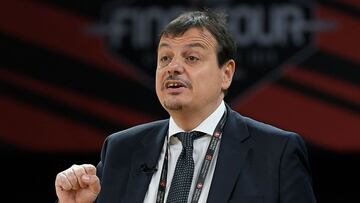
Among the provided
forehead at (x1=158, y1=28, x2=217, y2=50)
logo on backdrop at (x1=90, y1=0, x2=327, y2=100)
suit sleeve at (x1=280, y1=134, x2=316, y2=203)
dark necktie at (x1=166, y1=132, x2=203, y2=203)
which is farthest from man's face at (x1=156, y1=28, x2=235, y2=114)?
logo on backdrop at (x1=90, y1=0, x2=327, y2=100)

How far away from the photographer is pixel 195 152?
289 centimetres

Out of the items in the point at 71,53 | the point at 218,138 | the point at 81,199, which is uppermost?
the point at 71,53

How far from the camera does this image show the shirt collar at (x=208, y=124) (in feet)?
9.64

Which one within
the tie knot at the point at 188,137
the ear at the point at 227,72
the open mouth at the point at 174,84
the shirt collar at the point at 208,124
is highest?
the ear at the point at 227,72

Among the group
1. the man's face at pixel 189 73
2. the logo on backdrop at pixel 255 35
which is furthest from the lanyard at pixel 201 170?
the logo on backdrop at pixel 255 35

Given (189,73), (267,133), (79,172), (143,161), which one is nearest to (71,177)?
(79,172)

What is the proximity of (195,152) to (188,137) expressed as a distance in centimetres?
6

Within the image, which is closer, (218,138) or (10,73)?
(218,138)

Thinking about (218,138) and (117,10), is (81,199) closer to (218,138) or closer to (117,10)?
(218,138)

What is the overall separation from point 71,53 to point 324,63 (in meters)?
1.49

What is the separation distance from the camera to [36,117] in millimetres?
5066

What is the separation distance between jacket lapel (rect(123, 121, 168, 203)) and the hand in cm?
12

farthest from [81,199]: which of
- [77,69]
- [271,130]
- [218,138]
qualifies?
[77,69]

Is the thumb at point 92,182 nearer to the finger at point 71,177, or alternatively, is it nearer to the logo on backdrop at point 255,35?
the finger at point 71,177
